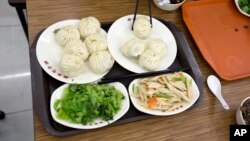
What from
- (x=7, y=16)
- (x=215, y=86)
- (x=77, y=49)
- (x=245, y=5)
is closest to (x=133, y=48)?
(x=77, y=49)

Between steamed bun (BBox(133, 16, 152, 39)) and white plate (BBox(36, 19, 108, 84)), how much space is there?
0.62 ft

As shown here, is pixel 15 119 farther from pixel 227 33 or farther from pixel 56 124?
pixel 227 33

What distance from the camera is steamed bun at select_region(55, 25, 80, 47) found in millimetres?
780

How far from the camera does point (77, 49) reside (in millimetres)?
756

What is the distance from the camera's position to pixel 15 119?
127 centimetres

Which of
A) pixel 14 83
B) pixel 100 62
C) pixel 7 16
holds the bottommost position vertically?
pixel 14 83

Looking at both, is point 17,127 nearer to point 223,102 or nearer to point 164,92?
point 164,92

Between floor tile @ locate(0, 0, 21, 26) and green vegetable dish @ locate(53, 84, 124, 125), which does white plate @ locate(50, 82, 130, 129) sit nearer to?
green vegetable dish @ locate(53, 84, 124, 125)

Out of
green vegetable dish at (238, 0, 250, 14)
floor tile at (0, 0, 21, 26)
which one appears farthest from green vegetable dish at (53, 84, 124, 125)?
A: floor tile at (0, 0, 21, 26)

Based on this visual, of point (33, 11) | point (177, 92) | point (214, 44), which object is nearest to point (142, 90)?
point (177, 92)

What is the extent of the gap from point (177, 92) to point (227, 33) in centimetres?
35

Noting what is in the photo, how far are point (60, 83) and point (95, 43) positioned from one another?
0.15 metres

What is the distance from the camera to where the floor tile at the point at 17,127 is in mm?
1214

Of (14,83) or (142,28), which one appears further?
(14,83)
